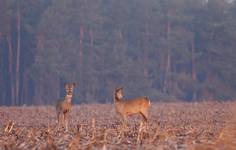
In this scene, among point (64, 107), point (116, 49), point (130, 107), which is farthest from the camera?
point (116, 49)

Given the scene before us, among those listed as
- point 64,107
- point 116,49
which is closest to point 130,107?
point 64,107

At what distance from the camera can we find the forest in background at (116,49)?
57.3 m

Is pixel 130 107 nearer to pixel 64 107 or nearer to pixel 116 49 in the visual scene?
pixel 64 107

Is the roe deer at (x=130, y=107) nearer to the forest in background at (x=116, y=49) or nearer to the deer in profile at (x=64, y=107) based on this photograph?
the deer in profile at (x=64, y=107)

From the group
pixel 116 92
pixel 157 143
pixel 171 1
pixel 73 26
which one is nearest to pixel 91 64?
pixel 73 26

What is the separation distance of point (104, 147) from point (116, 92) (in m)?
13.2

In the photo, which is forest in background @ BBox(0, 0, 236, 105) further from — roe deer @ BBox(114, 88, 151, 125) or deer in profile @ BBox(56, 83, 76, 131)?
deer in profile @ BBox(56, 83, 76, 131)

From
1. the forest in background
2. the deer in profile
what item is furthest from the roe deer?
the forest in background

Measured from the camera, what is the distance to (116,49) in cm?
5750

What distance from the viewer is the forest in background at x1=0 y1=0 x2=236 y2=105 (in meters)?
57.3

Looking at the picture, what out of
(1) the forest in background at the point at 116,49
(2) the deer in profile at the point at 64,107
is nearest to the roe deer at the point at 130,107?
(2) the deer in profile at the point at 64,107

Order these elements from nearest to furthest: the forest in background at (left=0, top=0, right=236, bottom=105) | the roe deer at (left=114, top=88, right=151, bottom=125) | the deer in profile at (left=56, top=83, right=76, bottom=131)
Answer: the deer in profile at (left=56, top=83, right=76, bottom=131)
the roe deer at (left=114, top=88, right=151, bottom=125)
the forest in background at (left=0, top=0, right=236, bottom=105)

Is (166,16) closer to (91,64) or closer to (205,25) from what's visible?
(205,25)

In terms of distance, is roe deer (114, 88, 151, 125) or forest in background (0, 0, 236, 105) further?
forest in background (0, 0, 236, 105)
